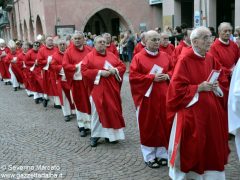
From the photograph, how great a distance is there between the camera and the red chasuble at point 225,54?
262 inches

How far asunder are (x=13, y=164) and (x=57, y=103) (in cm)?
439

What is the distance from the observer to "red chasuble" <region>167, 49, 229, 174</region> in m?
4.24

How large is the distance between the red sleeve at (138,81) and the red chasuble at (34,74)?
616 cm

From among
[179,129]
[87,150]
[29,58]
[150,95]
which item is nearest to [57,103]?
[29,58]

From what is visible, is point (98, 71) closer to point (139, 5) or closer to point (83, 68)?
point (83, 68)

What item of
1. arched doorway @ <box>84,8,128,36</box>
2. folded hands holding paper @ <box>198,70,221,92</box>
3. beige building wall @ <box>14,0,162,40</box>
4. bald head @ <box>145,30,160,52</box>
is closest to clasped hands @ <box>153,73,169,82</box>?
bald head @ <box>145,30,160,52</box>

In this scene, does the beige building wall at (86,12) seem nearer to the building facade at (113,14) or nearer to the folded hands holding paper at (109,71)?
the building facade at (113,14)

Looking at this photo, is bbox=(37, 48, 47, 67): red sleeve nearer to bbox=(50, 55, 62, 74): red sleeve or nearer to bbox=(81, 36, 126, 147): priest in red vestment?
bbox=(50, 55, 62, 74): red sleeve

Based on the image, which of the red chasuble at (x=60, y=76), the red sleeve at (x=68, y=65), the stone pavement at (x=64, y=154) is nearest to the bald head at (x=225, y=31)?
the stone pavement at (x=64, y=154)

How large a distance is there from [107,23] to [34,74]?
2018 centimetres

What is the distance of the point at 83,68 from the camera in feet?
21.2

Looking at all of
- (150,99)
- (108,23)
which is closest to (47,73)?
(150,99)

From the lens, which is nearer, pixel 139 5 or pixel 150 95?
pixel 150 95

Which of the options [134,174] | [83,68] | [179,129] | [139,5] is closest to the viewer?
[179,129]
